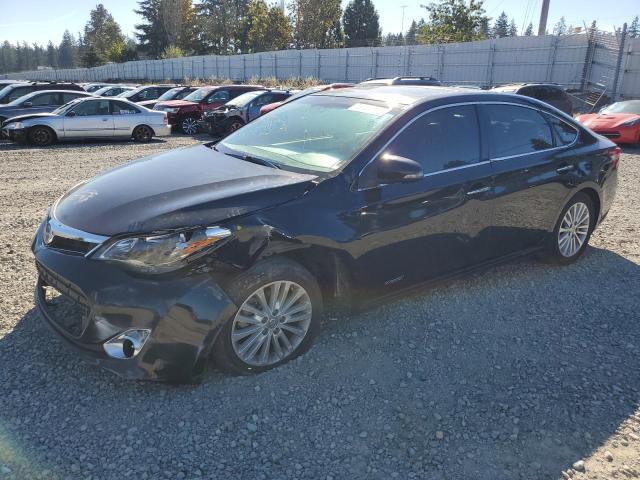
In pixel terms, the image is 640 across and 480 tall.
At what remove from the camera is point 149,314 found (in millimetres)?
2711

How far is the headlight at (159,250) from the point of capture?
2.77 metres

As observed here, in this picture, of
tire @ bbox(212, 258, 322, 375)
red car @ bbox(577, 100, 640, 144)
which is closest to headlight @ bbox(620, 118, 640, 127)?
red car @ bbox(577, 100, 640, 144)

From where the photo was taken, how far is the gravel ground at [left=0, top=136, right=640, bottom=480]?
2.56 meters

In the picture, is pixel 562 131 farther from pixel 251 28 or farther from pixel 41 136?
pixel 251 28

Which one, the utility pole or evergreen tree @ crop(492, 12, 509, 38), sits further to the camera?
evergreen tree @ crop(492, 12, 509, 38)

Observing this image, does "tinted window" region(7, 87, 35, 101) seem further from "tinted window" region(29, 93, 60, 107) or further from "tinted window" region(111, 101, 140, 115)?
"tinted window" region(111, 101, 140, 115)

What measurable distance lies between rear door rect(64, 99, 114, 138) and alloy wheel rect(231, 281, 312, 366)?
13.0 metres

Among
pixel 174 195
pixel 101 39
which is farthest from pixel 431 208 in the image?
pixel 101 39

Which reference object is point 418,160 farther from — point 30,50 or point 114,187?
point 30,50

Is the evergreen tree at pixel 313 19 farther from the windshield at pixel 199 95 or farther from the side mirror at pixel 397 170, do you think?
the side mirror at pixel 397 170

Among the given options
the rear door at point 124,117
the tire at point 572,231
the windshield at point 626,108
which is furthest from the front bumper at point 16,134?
the windshield at point 626,108

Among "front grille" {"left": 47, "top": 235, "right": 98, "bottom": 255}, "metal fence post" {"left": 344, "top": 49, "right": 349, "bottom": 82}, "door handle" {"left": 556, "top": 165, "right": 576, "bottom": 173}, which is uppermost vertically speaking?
"metal fence post" {"left": 344, "top": 49, "right": 349, "bottom": 82}

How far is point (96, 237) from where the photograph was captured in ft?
9.45

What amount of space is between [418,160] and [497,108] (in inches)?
43.1
